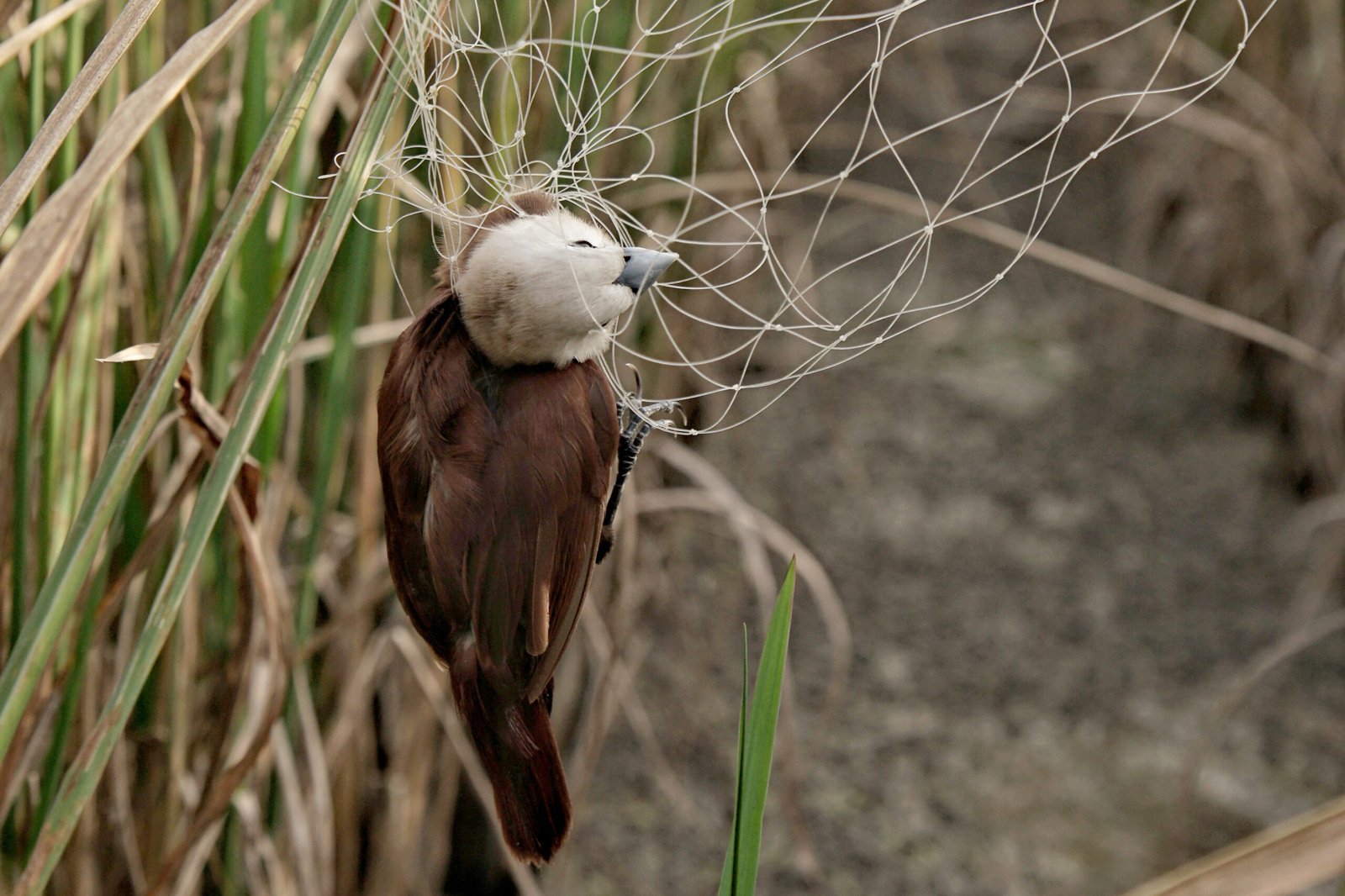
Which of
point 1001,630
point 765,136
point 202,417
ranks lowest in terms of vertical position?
point 202,417

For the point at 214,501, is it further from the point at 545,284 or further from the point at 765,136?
the point at 765,136

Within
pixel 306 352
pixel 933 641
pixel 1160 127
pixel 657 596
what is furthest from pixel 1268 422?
pixel 306 352

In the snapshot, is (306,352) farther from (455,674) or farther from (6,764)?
(455,674)

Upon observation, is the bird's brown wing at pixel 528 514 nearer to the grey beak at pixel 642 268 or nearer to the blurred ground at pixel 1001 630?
the grey beak at pixel 642 268

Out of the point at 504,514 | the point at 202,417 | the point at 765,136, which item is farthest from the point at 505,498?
the point at 765,136

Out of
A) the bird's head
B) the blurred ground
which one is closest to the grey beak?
the bird's head

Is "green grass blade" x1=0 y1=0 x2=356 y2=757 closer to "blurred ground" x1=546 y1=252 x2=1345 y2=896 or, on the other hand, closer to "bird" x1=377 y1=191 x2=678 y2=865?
"bird" x1=377 y1=191 x2=678 y2=865

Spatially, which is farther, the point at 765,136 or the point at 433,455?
the point at 765,136
